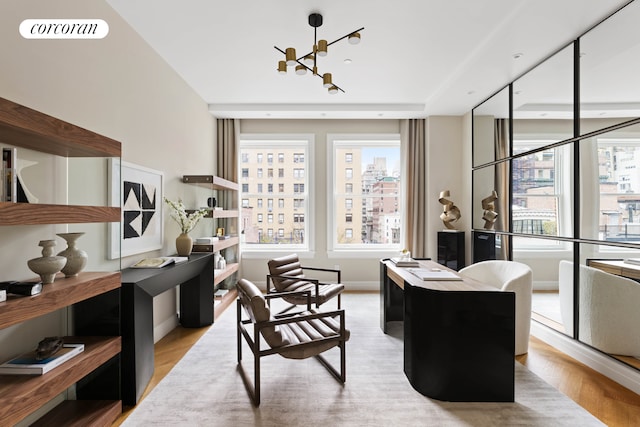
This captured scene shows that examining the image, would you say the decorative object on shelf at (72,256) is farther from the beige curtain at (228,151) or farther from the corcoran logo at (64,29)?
the beige curtain at (228,151)

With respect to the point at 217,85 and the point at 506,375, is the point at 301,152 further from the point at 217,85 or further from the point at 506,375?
the point at 506,375

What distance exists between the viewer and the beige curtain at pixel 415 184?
493 cm

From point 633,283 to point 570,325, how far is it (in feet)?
2.51

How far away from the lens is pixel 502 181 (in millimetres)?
3740

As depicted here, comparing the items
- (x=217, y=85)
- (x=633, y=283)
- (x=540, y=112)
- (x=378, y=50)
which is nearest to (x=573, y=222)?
(x=633, y=283)

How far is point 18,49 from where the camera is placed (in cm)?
165

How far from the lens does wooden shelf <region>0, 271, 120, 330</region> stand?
48.6 inches

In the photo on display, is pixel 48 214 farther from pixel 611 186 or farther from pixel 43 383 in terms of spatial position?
pixel 611 186

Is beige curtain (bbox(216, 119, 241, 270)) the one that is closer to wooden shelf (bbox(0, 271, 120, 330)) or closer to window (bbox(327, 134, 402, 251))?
window (bbox(327, 134, 402, 251))

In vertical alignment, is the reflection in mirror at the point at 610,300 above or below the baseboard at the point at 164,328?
above

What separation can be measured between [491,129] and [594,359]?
9.00 feet

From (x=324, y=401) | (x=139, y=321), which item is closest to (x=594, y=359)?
(x=324, y=401)

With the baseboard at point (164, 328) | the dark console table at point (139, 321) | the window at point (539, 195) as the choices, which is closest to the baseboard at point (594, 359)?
the window at point (539, 195)

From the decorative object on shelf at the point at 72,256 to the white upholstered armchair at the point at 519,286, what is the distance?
3.09m
